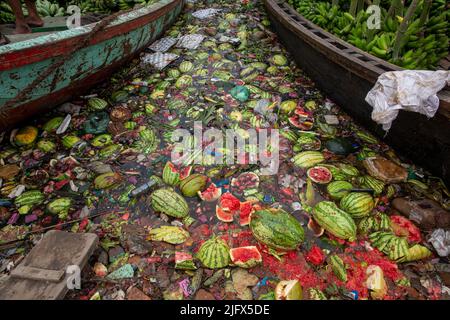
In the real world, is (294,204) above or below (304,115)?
below

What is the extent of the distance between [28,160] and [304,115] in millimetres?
3592

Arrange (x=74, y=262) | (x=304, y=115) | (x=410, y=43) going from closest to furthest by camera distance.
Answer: (x=74, y=262) → (x=410, y=43) → (x=304, y=115)

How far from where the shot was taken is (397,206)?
2797 millimetres

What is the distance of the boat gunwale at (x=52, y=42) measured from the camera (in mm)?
2826

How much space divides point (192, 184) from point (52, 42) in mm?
2210

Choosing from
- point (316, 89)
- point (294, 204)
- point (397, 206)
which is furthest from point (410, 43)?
point (294, 204)

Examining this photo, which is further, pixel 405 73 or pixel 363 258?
pixel 405 73

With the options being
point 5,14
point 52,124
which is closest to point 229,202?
point 52,124

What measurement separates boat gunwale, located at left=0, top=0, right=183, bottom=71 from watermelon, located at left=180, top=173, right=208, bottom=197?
2.07m

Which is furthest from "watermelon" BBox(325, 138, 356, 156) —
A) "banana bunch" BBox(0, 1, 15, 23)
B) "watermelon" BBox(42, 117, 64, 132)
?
"banana bunch" BBox(0, 1, 15, 23)

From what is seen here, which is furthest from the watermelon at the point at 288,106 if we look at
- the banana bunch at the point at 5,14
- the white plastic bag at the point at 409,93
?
the banana bunch at the point at 5,14

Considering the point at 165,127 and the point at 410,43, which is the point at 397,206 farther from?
the point at 165,127

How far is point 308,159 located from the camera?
3330 mm

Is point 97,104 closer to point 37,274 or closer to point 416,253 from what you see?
point 37,274
